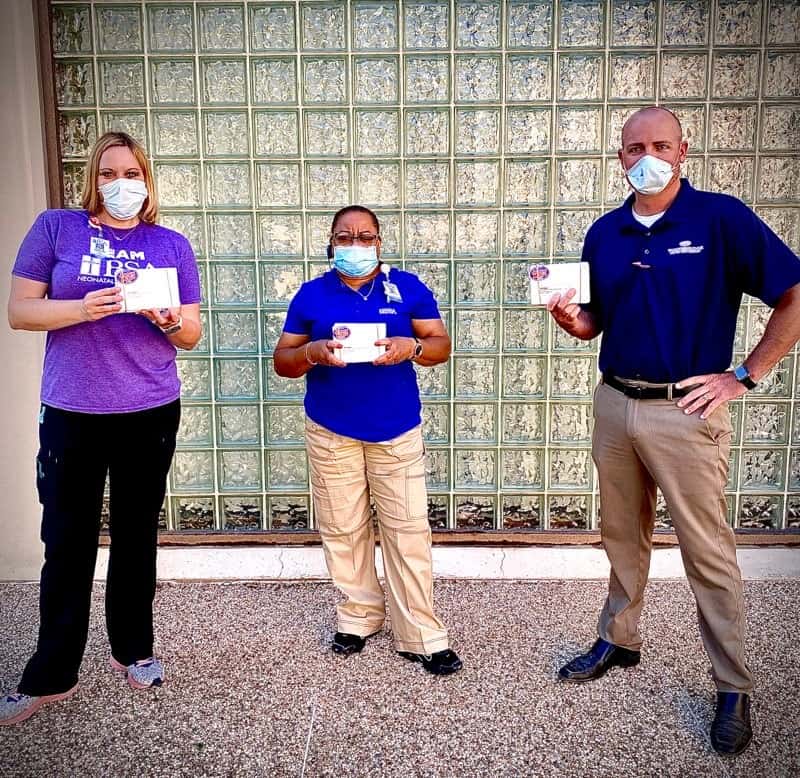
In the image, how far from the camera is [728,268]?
2.71 meters

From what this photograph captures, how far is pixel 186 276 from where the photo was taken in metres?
3.04

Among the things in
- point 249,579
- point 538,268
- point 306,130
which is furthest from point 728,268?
→ point 249,579

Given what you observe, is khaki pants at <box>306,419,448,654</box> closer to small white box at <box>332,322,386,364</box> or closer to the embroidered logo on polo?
Result: small white box at <box>332,322,386,364</box>

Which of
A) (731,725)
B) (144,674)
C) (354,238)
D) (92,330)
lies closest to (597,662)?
(731,725)

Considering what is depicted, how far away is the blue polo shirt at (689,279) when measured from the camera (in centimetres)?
265

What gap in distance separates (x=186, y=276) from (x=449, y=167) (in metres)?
1.78

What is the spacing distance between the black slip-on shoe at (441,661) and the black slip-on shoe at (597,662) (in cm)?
44

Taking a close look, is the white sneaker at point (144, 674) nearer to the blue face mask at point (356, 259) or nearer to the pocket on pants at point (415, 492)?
the pocket on pants at point (415, 492)

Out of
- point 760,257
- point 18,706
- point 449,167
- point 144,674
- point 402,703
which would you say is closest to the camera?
point 760,257

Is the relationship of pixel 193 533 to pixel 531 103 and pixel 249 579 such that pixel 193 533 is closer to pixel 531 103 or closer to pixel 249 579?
pixel 249 579

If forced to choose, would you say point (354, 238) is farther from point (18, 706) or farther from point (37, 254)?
point (18, 706)

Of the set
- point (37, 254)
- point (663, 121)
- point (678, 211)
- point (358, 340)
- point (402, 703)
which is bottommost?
point (402, 703)

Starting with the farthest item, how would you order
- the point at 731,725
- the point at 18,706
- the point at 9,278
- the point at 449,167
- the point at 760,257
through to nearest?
the point at 449,167, the point at 9,278, the point at 18,706, the point at 731,725, the point at 760,257

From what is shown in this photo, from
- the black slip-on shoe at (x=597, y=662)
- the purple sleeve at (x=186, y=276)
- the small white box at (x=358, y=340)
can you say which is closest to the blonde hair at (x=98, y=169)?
the purple sleeve at (x=186, y=276)
